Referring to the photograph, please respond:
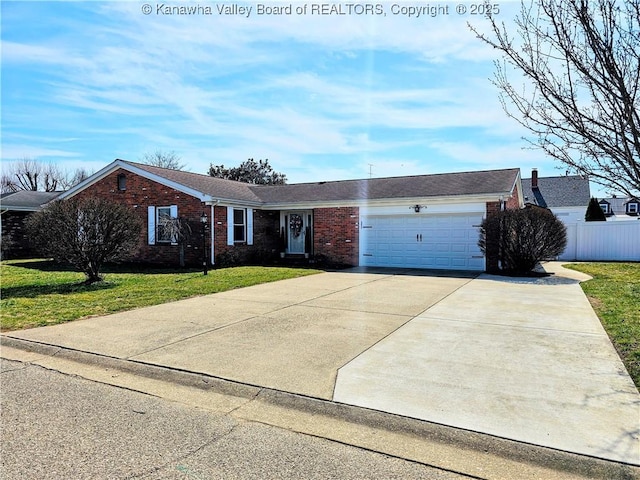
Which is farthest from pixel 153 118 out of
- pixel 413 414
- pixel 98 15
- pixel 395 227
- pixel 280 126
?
pixel 413 414

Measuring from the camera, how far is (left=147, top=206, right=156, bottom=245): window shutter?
56.4ft

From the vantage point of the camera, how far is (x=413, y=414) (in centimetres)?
355

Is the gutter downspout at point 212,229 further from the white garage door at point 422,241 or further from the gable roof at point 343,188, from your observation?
the white garage door at point 422,241

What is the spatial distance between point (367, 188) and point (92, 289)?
11625 millimetres

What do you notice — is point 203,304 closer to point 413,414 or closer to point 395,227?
point 413,414

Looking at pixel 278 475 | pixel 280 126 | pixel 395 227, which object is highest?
pixel 280 126

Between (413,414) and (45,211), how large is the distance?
36.6 ft

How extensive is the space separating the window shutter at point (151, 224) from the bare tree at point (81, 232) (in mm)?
5732

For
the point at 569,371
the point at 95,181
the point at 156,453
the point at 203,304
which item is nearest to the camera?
the point at 156,453

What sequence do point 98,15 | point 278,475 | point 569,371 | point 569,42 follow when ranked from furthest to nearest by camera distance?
point 98,15
point 569,371
point 569,42
point 278,475

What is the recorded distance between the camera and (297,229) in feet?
64.1

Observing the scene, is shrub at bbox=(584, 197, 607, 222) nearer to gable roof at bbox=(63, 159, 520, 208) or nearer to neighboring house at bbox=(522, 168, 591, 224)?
neighboring house at bbox=(522, 168, 591, 224)

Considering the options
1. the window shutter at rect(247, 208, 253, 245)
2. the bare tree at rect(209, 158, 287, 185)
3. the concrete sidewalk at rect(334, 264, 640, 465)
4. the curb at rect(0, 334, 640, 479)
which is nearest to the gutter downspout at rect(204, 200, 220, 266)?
the window shutter at rect(247, 208, 253, 245)

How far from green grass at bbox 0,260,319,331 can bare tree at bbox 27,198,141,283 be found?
718 mm
